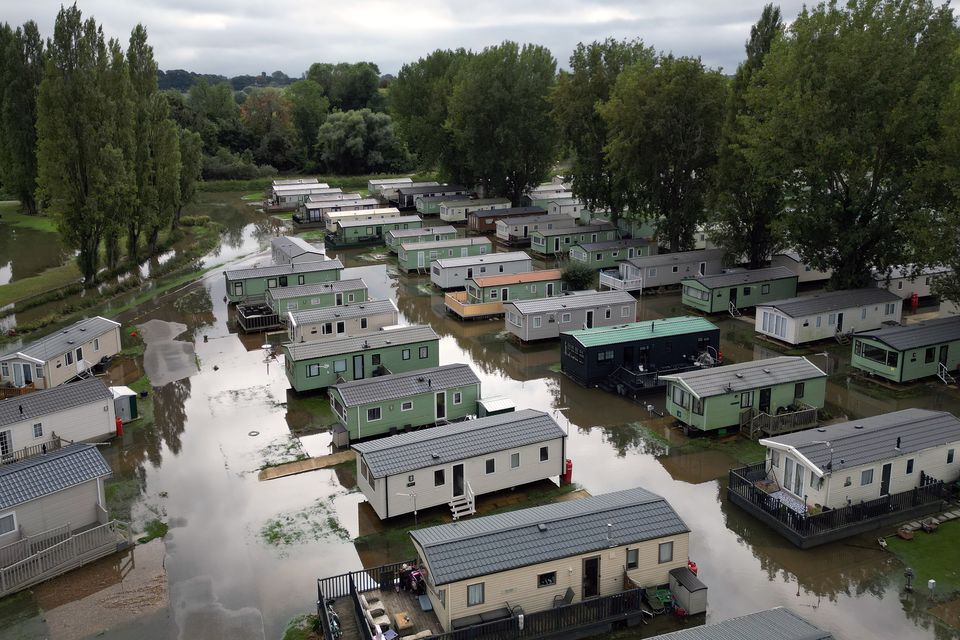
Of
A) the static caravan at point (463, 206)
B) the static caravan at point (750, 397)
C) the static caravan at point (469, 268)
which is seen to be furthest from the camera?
the static caravan at point (463, 206)

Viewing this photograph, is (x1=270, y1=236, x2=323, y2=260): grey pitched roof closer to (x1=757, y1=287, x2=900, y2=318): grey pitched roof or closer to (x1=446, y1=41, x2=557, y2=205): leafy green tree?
(x1=446, y1=41, x2=557, y2=205): leafy green tree

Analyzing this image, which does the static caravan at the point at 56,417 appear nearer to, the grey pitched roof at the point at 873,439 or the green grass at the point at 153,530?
the green grass at the point at 153,530

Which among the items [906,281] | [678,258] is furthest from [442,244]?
[906,281]

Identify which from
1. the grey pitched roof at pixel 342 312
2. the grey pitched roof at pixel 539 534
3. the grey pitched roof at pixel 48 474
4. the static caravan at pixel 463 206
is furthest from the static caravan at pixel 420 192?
the grey pitched roof at pixel 539 534

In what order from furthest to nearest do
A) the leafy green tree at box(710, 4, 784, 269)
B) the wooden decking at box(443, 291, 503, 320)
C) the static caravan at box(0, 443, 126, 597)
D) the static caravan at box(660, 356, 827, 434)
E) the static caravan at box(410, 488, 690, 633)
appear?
the leafy green tree at box(710, 4, 784, 269) → the wooden decking at box(443, 291, 503, 320) → the static caravan at box(660, 356, 827, 434) → the static caravan at box(0, 443, 126, 597) → the static caravan at box(410, 488, 690, 633)

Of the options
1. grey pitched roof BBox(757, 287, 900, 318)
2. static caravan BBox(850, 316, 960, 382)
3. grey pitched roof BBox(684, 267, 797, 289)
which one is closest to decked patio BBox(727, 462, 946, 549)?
static caravan BBox(850, 316, 960, 382)
